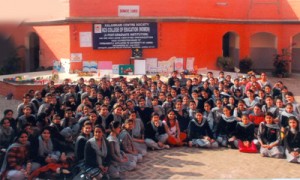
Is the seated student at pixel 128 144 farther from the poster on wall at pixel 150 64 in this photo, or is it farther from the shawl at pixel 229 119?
the poster on wall at pixel 150 64

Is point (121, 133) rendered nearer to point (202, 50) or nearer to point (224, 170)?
point (224, 170)

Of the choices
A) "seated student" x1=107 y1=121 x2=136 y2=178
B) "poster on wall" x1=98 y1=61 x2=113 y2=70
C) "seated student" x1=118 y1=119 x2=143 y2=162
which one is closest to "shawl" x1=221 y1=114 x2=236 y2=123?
"seated student" x1=118 y1=119 x2=143 y2=162

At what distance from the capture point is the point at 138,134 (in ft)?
29.9

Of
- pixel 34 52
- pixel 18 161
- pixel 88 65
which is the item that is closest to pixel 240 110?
pixel 18 161

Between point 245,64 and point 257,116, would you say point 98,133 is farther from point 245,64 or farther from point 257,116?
point 245,64

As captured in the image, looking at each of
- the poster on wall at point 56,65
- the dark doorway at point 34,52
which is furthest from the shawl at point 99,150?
the dark doorway at point 34,52

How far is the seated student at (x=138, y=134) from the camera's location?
888 centimetres

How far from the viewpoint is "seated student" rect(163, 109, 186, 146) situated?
952 centimetres

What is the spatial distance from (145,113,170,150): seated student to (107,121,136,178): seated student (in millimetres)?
1460

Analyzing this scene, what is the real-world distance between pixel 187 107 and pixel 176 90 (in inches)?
67.1

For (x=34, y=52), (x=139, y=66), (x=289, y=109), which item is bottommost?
(x=289, y=109)

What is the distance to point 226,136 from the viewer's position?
383 inches

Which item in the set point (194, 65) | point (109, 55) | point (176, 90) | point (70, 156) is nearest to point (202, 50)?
point (194, 65)

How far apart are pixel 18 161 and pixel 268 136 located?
5475mm
